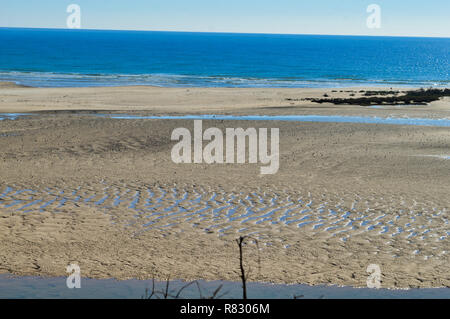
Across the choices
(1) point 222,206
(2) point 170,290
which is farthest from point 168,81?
(2) point 170,290

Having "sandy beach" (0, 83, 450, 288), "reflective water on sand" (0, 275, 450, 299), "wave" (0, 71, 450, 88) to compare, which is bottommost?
"reflective water on sand" (0, 275, 450, 299)

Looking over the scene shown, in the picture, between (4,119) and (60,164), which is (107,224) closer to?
(60,164)

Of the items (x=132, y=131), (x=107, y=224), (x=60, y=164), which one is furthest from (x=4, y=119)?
(x=107, y=224)

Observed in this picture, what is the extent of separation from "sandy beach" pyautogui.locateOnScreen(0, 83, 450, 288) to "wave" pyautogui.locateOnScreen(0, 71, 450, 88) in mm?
29485

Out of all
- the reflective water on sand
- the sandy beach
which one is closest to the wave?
the sandy beach

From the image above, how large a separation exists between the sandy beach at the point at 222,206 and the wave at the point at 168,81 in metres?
29.5

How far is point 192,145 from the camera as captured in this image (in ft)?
65.4

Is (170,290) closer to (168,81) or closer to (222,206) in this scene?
(222,206)

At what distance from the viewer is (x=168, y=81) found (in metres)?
57.6

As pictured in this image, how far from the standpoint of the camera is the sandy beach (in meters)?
9.20

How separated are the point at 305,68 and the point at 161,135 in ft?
211

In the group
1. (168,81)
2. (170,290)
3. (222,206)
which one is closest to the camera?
(170,290)

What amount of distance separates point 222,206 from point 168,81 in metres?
46.4

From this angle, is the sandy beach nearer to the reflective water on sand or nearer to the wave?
the reflective water on sand
